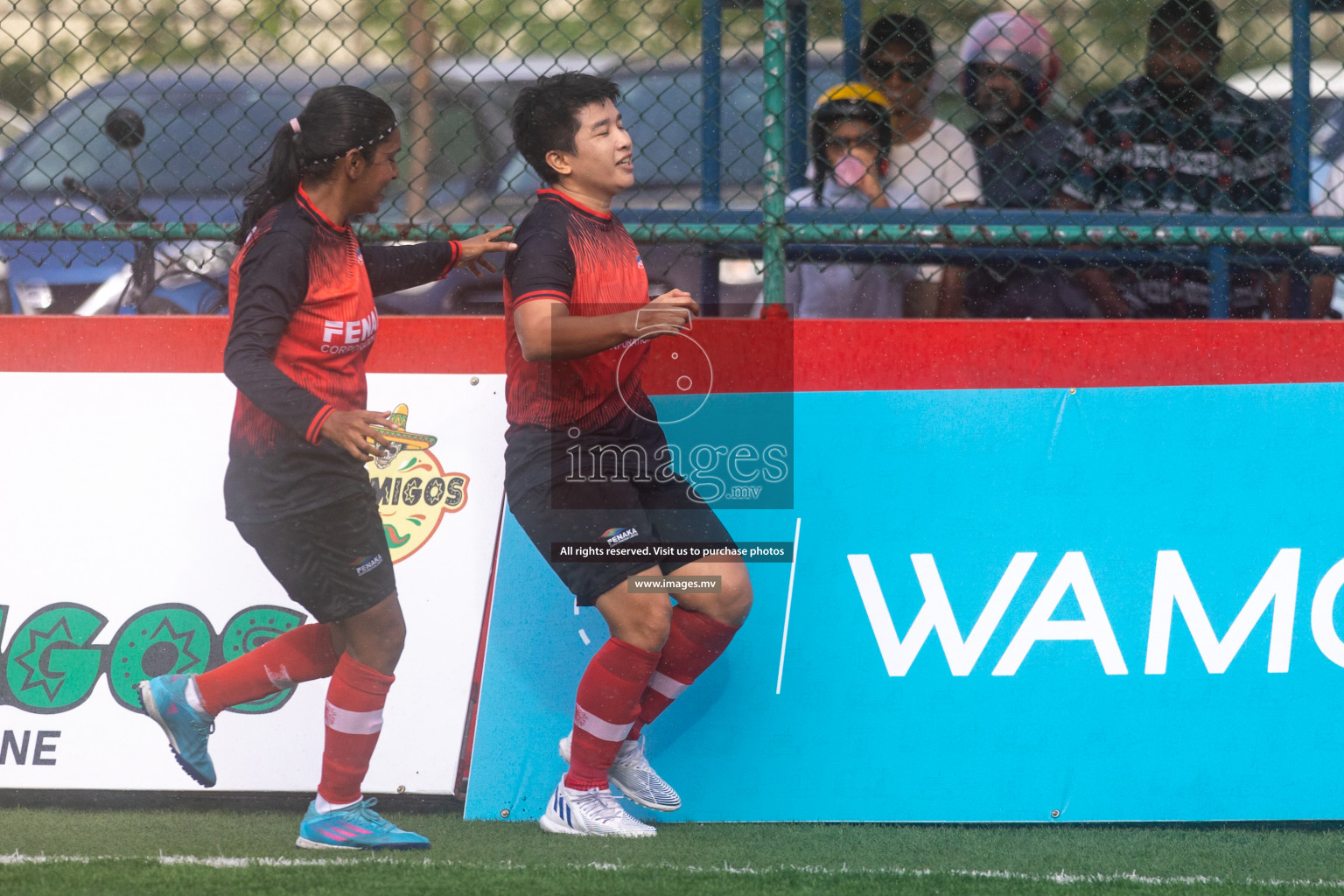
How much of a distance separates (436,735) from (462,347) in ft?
3.59

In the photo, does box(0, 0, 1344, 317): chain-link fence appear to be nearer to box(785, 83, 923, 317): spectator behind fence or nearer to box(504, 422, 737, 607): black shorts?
box(785, 83, 923, 317): spectator behind fence

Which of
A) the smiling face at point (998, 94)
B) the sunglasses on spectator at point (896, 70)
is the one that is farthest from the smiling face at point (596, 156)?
the smiling face at point (998, 94)

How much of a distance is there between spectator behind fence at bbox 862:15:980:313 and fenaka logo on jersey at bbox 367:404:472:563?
2.06 metres

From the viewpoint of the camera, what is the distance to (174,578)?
11.8 feet

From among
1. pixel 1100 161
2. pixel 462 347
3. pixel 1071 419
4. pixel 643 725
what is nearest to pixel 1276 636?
pixel 1071 419

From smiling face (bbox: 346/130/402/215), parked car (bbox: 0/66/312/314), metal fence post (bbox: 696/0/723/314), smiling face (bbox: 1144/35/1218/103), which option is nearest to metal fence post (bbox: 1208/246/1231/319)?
smiling face (bbox: 1144/35/1218/103)

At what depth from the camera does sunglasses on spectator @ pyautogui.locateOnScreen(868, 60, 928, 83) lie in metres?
4.80

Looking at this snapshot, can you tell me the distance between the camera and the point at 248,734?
11.4 ft

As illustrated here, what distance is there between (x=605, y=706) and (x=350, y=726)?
62 cm

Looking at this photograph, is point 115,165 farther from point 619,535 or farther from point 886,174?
point 619,535

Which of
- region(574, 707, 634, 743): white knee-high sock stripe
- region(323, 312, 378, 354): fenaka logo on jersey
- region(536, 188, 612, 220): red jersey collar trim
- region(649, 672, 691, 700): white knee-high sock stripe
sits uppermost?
region(536, 188, 612, 220): red jersey collar trim

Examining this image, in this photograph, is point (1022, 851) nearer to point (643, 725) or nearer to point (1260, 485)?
point (643, 725)

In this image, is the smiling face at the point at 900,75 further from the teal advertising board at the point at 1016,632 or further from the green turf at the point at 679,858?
the green turf at the point at 679,858

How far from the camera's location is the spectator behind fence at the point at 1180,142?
456 cm
